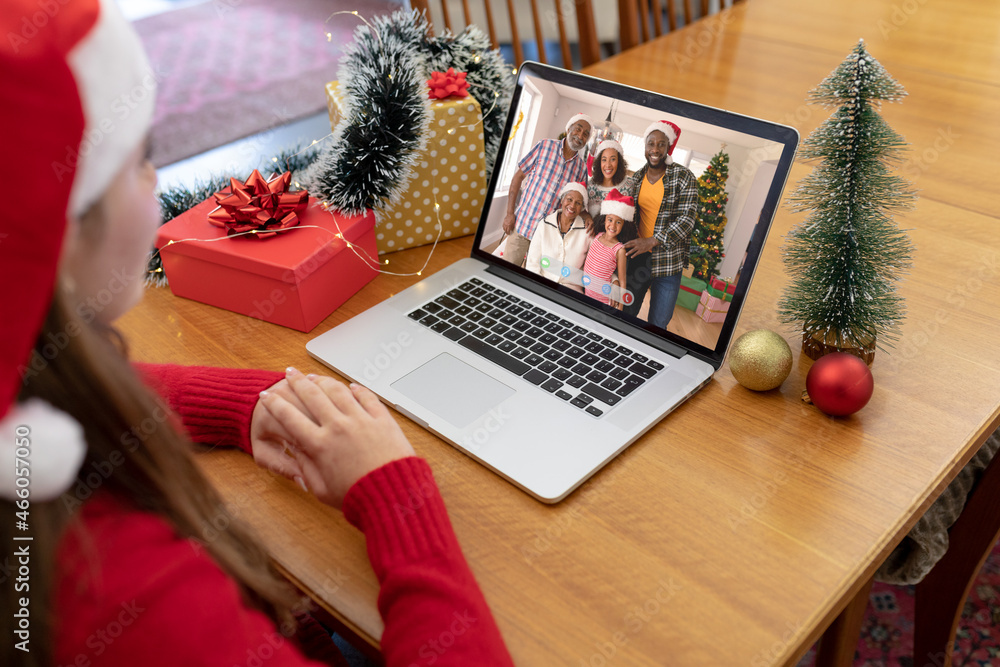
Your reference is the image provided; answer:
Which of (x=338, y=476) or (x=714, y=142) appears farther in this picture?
(x=714, y=142)

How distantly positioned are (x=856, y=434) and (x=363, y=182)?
0.61 m

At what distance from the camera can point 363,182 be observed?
874mm

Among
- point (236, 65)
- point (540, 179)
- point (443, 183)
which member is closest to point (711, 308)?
point (540, 179)

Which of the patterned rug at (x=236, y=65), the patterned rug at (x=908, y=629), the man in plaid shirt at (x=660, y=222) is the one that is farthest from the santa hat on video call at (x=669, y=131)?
the patterned rug at (x=236, y=65)

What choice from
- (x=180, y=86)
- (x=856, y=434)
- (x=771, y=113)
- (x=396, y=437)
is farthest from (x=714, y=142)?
(x=180, y=86)

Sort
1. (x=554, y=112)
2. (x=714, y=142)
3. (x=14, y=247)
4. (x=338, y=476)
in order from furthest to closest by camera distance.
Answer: (x=554, y=112)
(x=714, y=142)
(x=338, y=476)
(x=14, y=247)

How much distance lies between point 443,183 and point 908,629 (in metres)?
1.16

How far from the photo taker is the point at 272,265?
797mm

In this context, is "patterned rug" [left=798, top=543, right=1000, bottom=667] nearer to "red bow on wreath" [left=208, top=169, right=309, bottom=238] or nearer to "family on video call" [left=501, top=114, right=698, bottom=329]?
"family on video call" [left=501, top=114, right=698, bottom=329]

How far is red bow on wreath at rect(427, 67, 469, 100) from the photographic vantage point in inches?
36.7

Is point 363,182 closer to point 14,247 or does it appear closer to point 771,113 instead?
point 14,247

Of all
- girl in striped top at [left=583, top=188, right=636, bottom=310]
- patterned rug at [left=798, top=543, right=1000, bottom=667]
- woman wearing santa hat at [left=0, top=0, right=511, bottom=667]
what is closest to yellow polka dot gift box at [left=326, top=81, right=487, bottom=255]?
girl in striped top at [left=583, top=188, right=636, bottom=310]

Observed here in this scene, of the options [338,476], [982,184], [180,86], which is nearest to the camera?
[338,476]

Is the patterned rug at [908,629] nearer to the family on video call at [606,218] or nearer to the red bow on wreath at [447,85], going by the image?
the family on video call at [606,218]
